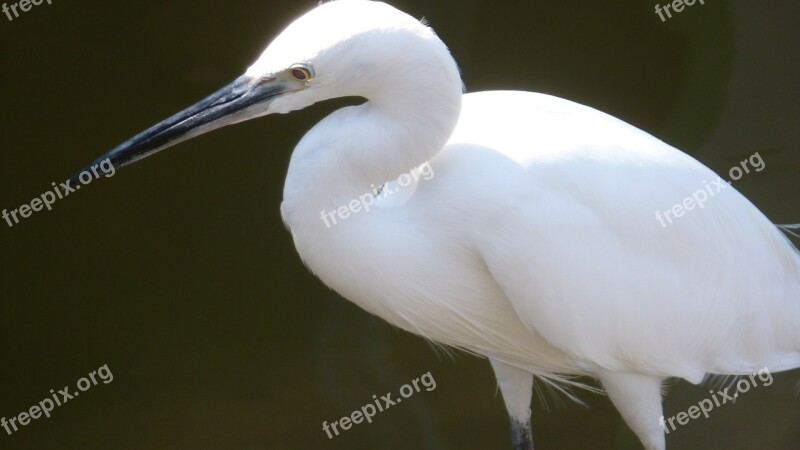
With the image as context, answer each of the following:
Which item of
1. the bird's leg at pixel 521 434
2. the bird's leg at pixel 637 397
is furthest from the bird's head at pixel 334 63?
the bird's leg at pixel 521 434

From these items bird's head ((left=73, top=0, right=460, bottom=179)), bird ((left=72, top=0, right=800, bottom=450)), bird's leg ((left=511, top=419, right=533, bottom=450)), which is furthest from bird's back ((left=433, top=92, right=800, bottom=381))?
bird's leg ((left=511, top=419, right=533, bottom=450))

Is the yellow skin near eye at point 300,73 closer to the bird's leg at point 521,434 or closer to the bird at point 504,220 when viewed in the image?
the bird at point 504,220

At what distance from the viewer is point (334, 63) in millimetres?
1690

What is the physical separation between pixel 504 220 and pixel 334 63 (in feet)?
1.42

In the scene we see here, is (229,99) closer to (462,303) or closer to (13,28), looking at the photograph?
(462,303)

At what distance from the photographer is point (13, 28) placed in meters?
3.07

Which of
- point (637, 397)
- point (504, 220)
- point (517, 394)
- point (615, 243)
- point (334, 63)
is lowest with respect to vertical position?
point (637, 397)

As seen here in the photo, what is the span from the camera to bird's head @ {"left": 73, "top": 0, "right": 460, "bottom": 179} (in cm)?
169

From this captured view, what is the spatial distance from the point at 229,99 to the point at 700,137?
2233 millimetres

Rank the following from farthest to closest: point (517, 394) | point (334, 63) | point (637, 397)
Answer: point (517, 394), point (637, 397), point (334, 63)

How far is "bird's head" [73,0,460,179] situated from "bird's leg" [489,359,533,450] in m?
0.90

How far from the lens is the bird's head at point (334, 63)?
5.53 ft

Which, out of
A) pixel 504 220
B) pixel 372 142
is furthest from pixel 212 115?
pixel 504 220

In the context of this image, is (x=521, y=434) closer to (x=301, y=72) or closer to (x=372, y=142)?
(x=372, y=142)
